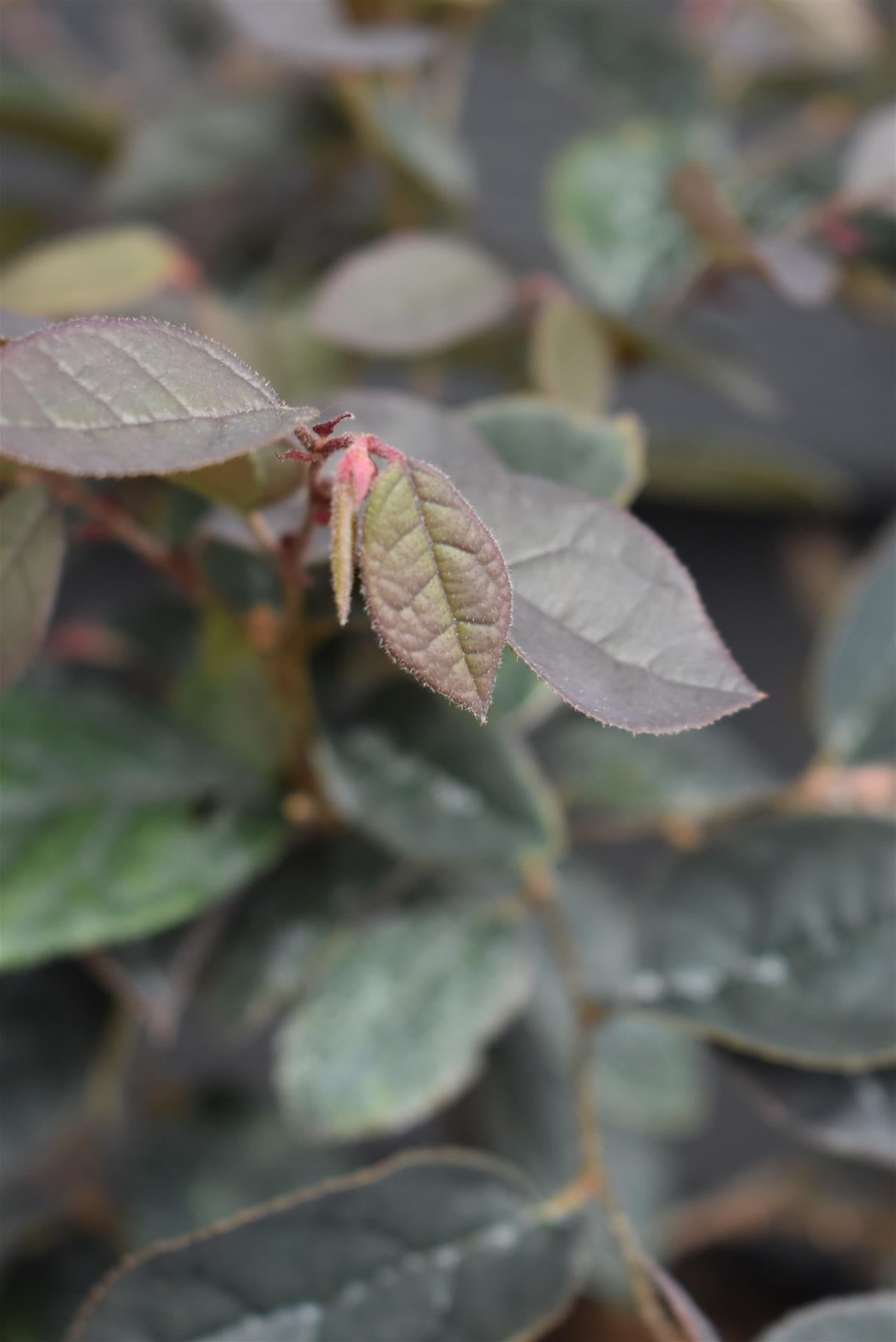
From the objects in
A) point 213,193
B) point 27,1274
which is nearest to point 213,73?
point 213,193

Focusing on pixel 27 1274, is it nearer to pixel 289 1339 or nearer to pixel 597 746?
pixel 289 1339

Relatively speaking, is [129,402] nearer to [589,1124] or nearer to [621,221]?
[589,1124]

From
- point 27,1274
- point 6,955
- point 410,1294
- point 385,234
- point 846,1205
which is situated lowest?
point 846,1205

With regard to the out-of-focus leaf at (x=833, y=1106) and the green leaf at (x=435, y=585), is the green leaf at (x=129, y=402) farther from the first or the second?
the out-of-focus leaf at (x=833, y=1106)

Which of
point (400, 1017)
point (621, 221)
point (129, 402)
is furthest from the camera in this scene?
point (621, 221)

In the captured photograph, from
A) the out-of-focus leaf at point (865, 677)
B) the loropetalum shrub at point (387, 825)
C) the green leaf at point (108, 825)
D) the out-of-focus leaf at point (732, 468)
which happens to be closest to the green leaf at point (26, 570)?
the loropetalum shrub at point (387, 825)

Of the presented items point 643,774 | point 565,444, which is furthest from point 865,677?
point 565,444
